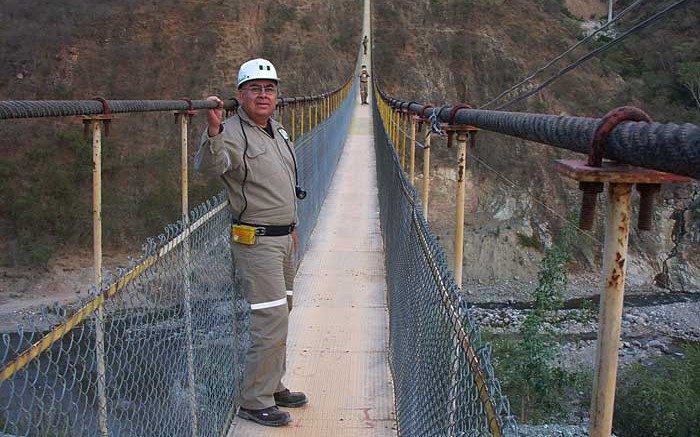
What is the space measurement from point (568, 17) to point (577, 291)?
26360 mm

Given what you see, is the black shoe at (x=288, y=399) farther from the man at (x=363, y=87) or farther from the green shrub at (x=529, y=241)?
the green shrub at (x=529, y=241)

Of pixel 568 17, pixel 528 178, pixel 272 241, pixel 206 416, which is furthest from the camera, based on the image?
pixel 568 17

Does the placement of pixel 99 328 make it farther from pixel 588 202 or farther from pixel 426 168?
pixel 426 168

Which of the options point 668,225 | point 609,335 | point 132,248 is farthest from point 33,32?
point 609,335

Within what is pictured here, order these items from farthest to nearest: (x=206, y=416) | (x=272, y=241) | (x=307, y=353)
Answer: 1. (x=307, y=353)
2. (x=272, y=241)
3. (x=206, y=416)

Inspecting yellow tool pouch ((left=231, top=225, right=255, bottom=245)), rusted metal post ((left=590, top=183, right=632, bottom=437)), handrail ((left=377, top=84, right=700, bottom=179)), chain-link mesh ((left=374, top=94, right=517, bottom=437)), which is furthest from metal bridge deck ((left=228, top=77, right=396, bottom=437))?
rusted metal post ((left=590, top=183, right=632, bottom=437))

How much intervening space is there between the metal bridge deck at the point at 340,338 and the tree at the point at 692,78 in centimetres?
3156

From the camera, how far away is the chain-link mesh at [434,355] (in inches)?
61.9

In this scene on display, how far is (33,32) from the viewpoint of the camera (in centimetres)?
3809

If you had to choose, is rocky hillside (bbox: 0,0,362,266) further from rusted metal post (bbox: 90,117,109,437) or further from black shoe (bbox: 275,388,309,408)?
rusted metal post (bbox: 90,117,109,437)

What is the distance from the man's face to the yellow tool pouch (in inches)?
A: 20.3

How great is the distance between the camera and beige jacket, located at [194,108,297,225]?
10.9 feet

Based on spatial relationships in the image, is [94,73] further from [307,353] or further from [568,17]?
[307,353]

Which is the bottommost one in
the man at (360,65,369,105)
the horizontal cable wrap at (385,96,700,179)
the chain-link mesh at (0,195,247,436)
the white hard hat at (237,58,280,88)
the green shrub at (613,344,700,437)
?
the green shrub at (613,344,700,437)
